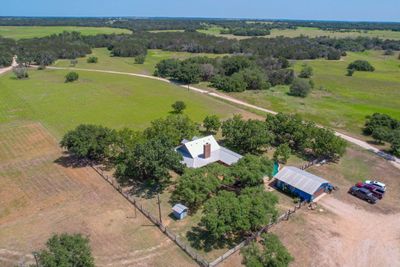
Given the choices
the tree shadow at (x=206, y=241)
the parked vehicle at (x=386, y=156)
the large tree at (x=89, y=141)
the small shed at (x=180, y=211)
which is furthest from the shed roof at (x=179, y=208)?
the parked vehicle at (x=386, y=156)

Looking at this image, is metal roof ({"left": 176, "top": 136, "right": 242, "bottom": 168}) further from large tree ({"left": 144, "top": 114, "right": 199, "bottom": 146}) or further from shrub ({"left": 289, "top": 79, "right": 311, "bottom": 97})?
shrub ({"left": 289, "top": 79, "right": 311, "bottom": 97})

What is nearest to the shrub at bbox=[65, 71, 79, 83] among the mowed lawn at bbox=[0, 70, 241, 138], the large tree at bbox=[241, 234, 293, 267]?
the mowed lawn at bbox=[0, 70, 241, 138]

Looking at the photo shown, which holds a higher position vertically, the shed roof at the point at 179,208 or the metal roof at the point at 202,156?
the metal roof at the point at 202,156

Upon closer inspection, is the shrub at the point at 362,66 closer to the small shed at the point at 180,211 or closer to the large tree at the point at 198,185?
the large tree at the point at 198,185

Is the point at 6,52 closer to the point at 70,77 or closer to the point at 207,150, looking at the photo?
the point at 70,77

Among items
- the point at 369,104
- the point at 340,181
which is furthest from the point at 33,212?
the point at 369,104
